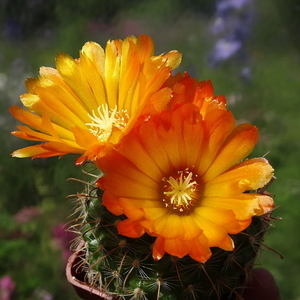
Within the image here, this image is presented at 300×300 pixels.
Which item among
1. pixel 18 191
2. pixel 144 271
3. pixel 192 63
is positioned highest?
pixel 144 271

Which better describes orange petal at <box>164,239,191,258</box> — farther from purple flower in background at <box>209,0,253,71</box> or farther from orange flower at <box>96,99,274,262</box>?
purple flower in background at <box>209,0,253,71</box>

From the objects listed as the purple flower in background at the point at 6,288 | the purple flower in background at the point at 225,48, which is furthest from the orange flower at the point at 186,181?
the purple flower in background at the point at 225,48

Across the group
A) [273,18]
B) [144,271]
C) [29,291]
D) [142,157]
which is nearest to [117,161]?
[142,157]

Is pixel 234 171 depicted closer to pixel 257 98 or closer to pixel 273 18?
pixel 257 98

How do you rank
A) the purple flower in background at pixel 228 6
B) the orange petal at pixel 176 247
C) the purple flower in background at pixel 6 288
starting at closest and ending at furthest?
the orange petal at pixel 176 247 → the purple flower in background at pixel 6 288 → the purple flower in background at pixel 228 6

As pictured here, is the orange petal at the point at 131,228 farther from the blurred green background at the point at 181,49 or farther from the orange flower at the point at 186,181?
the blurred green background at the point at 181,49
